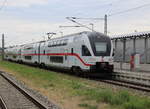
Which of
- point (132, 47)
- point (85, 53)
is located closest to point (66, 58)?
point (85, 53)

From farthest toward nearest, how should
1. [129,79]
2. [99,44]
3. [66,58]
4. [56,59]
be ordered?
[56,59] < [66,58] < [99,44] < [129,79]

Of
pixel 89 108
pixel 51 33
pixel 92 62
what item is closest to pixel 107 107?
pixel 89 108

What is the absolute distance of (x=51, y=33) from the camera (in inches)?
1976

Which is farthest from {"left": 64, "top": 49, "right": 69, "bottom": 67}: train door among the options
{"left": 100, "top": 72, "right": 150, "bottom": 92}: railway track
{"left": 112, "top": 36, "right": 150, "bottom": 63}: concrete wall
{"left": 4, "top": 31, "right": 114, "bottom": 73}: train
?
{"left": 112, "top": 36, "right": 150, "bottom": 63}: concrete wall

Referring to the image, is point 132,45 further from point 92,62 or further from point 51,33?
point 51,33

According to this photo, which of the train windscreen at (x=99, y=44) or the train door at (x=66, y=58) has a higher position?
the train windscreen at (x=99, y=44)

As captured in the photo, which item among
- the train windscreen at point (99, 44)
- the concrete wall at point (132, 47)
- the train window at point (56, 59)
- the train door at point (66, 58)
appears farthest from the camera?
the concrete wall at point (132, 47)

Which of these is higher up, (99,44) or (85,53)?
(99,44)

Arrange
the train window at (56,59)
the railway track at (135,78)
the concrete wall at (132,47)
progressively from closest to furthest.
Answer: the railway track at (135,78) < the train window at (56,59) < the concrete wall at (132,47)

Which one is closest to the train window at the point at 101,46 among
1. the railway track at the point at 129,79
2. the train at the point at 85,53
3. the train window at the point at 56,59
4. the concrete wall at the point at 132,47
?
the train at the point at 85,53

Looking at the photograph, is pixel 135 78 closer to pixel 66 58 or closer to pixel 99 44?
pixel 99 44

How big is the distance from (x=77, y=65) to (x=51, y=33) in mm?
30615

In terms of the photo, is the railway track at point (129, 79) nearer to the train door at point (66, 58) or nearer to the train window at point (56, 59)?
the train door at point (66, 58)

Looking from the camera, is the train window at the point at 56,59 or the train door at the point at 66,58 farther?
the train window at the point at 56,59
